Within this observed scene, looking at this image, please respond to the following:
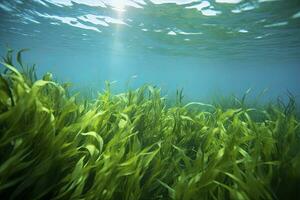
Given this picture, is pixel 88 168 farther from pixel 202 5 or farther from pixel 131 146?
pixel 202 5

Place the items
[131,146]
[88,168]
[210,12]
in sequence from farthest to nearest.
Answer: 1. [210,12]
2. [131,146]
3. [88,168]

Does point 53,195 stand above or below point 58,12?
below

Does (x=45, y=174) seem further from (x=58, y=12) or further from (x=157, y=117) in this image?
(x=58, y=12)

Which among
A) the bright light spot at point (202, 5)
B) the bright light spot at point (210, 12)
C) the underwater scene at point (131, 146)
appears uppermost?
the bright light spot at point (202, 5)

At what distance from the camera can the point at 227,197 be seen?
2545 mm

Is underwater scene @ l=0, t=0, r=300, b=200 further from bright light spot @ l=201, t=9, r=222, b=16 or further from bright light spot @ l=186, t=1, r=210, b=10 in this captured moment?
bright light spot @ l=201, t=9, r=222, b=16

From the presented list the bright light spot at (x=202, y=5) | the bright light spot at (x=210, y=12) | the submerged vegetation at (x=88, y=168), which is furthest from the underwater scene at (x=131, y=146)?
the bright light spot at (x=210, y=12)

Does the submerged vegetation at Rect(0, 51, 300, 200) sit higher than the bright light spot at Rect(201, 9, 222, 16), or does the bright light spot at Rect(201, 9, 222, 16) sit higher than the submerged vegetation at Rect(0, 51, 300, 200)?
the bright light spot at Rect(201, 9, 222, 16)

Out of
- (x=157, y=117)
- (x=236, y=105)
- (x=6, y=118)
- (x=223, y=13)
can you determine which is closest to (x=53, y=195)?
(x=6, y=118)

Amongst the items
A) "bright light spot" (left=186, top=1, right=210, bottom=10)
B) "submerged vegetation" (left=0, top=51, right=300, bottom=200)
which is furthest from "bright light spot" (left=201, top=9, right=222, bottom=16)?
"submerged vegetation" (left=0, top=51, right=300, bottom=200)

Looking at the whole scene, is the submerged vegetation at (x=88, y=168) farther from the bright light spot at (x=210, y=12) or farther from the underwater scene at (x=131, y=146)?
the bright light spot at (x=210, y=12)

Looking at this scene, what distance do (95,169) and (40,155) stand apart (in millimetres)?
563

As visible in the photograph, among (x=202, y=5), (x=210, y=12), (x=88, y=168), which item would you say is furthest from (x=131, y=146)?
(x=210, y=12)

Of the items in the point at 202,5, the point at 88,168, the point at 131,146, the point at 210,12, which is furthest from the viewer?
the point at 210,12
